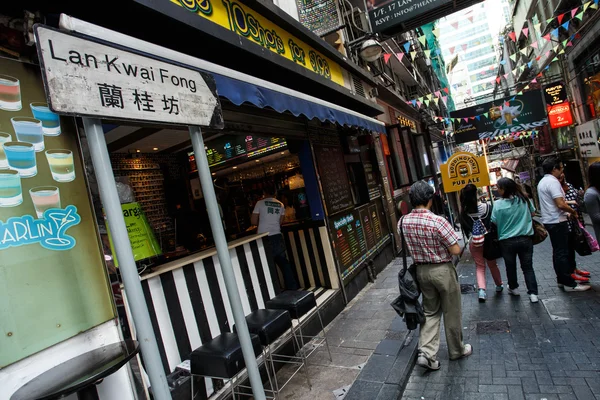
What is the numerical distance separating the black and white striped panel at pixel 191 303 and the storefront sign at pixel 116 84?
217 cm

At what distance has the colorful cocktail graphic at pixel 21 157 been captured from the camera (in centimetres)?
221

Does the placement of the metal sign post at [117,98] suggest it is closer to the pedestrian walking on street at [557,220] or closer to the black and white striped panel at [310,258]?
the black and white striped panel at [310,258]

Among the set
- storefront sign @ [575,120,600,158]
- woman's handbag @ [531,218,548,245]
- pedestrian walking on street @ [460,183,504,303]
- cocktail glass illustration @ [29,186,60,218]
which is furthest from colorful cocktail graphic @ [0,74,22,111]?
storefront sign @ [575,120,600,158]

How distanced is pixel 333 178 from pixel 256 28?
3393mm

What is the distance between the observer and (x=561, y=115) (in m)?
15.0

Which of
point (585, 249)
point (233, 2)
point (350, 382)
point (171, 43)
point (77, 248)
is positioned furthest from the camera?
point (585, 249)

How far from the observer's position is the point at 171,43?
3.54m

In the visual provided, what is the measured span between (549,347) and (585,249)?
2.39m

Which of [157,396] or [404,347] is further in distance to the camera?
[404,347]

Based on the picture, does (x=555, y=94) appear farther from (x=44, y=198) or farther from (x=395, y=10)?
(x=44, y=198)

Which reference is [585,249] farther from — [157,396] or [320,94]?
[157,396]

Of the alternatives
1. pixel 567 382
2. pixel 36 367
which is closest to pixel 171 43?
pixel 36 367

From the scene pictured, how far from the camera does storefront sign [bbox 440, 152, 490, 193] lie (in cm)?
848

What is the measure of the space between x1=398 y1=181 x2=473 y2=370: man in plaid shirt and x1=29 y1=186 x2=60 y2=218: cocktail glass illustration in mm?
3403
